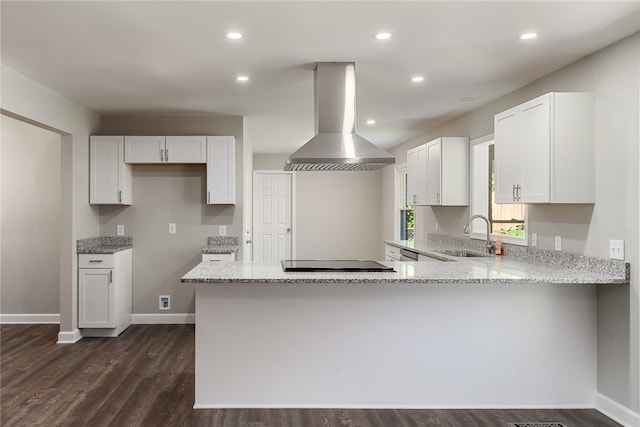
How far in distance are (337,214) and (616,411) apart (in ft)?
19.6

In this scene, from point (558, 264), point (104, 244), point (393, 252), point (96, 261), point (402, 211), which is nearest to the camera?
point (558, 264)

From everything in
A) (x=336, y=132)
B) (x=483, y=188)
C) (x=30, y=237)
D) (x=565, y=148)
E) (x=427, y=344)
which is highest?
(x=336, y=132)

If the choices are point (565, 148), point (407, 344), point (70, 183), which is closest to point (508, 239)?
point (565, 148)

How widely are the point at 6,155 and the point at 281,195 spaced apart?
4.31m

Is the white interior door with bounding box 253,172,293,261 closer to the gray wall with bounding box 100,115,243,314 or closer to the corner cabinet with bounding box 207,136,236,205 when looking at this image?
the gray wall with bounding box 100,115,243,314

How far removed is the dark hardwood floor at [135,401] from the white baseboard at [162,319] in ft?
2.66

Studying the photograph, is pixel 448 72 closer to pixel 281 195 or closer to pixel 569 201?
pixel 569 201

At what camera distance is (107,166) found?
4.77 metres

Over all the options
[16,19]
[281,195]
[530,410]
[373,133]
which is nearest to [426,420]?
[530,410]

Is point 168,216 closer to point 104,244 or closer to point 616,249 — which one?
point 104,244

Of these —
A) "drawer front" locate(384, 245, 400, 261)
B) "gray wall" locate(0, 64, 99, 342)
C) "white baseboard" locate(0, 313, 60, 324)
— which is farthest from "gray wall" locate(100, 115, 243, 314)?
"drawer front" locate(384, 245, 400, 261)

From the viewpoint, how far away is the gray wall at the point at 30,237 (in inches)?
199

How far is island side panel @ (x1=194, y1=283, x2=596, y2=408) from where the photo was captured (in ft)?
9.46

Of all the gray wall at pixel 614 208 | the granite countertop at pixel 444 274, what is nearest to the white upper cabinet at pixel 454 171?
the gray wall at pixel 614 208
